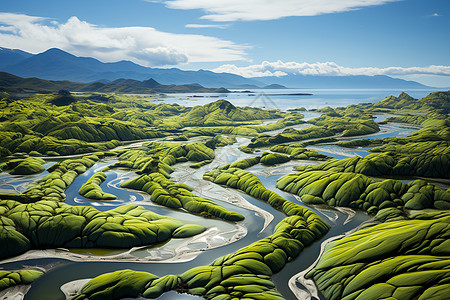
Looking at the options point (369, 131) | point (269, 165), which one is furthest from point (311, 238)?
point (369, 131)

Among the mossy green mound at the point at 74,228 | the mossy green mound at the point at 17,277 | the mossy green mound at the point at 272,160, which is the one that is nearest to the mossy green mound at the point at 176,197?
the mossy green mound at the point at 74,228

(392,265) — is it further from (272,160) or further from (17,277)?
(272,160)

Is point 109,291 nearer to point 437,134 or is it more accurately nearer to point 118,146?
point 118,146

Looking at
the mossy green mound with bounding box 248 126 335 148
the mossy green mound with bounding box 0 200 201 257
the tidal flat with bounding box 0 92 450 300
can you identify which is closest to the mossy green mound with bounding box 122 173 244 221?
the tidal flat with bounding box 0 92 450 300

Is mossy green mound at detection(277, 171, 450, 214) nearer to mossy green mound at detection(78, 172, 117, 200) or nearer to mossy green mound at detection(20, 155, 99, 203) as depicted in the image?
mossy green mound at detection(78, 172, 117, 200)

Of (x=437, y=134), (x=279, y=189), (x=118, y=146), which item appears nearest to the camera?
(x=279, y=189)

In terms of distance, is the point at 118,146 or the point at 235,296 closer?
the point at 235,296

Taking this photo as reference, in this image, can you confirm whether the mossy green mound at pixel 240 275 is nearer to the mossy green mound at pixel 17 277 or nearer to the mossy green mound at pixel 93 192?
the mossy green mound at pixel 17 277
